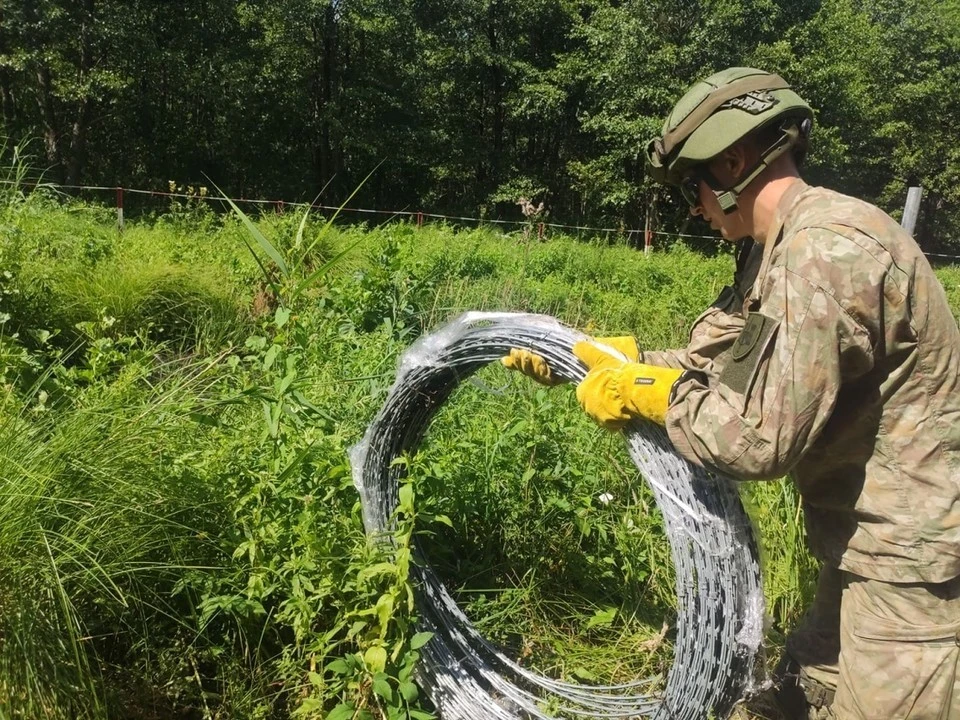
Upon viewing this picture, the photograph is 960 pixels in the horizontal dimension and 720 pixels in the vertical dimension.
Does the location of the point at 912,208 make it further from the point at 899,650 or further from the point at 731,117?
the point at 899,650

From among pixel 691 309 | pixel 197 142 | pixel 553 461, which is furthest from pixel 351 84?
pixel 553 461

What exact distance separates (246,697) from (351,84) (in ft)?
80.9

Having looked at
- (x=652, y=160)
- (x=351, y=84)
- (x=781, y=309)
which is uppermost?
(x=351, y=84)

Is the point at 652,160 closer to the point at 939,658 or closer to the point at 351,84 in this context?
the point at 939,658

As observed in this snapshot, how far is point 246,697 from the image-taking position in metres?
2.30

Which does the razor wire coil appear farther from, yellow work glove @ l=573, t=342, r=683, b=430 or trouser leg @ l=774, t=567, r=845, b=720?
trouser leg @ l=774, t=567, r=845, b=720

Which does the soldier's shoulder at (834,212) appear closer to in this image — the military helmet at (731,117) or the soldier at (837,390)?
the soldier at (837,390)

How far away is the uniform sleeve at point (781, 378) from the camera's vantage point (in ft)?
4.63

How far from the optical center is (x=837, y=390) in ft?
A: 4.73

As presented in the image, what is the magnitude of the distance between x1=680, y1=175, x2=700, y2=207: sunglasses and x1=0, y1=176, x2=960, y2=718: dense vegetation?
794 mm

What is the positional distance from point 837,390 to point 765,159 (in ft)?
1.89

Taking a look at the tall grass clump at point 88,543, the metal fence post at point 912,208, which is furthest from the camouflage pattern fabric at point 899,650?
the metal fence post at point 912,208

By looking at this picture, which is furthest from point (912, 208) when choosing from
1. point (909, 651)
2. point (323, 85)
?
point (323, 85)

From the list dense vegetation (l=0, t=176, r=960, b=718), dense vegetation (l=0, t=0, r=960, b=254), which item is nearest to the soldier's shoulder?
dense vegetation (l=0, t=176, r=960, b=718)
